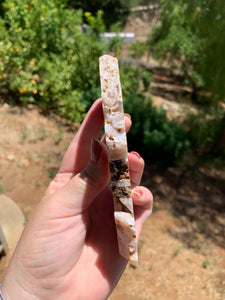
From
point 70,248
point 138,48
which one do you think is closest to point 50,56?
point 70,248

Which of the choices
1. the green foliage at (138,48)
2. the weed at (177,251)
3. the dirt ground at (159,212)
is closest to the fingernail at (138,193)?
the dirt ground at (159,212)

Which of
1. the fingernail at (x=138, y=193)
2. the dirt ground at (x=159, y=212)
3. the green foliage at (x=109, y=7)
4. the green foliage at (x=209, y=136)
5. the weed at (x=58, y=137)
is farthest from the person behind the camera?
the green foliage at (x=109, y=7)

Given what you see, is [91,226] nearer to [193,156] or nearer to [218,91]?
[218,91]

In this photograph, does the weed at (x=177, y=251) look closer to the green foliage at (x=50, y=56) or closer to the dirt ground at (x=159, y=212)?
the dirt ground at (x=159, y=212)

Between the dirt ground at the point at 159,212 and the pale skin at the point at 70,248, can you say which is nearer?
the pale skin at the point at 70,248

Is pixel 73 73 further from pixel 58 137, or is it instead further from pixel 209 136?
pixel 209 136

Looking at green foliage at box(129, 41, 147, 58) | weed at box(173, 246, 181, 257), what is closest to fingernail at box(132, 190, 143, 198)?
weed at box(173, 246, 181, 257)
